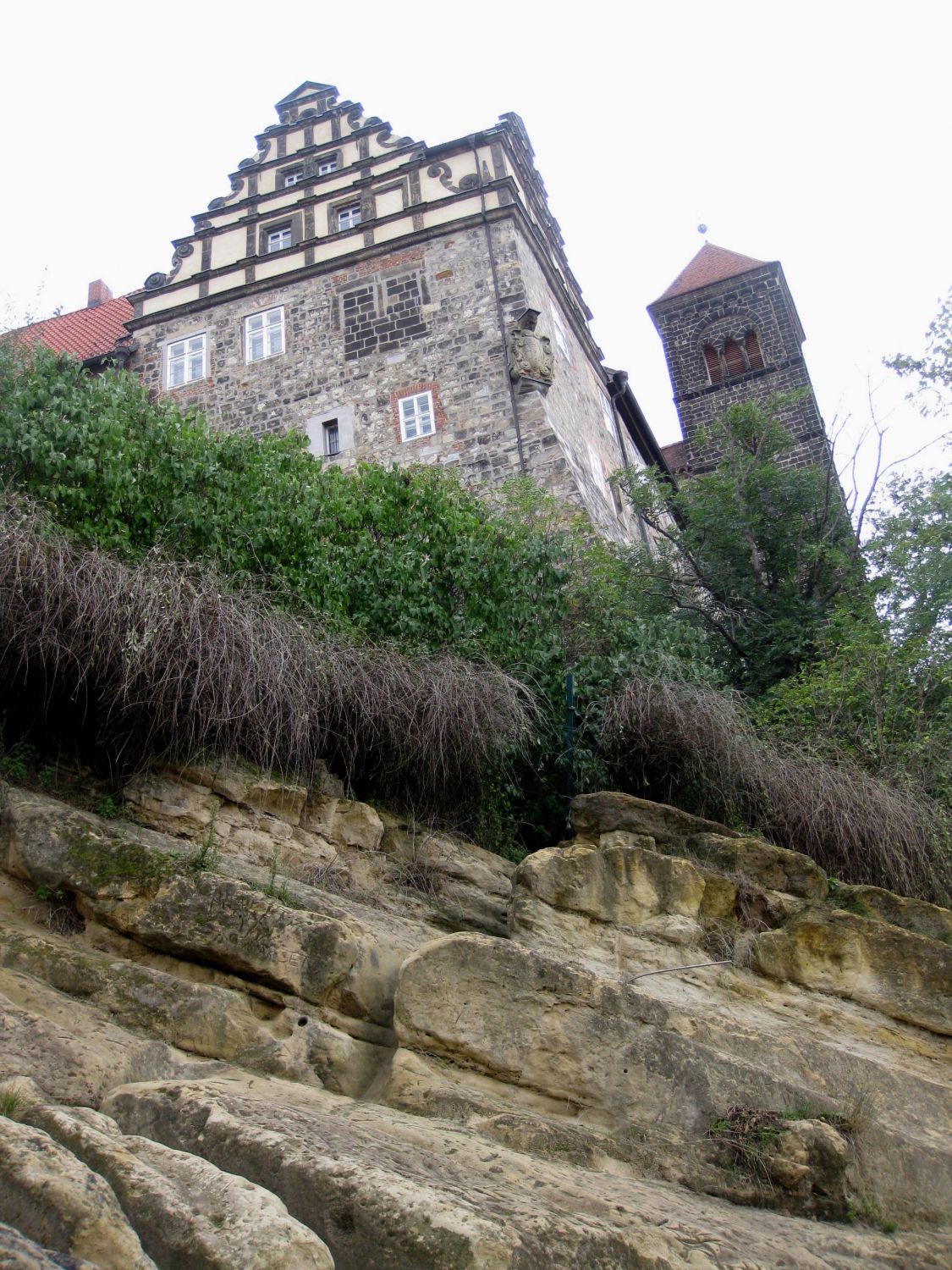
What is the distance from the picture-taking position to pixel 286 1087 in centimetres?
495

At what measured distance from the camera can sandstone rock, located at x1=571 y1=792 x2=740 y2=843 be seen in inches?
317

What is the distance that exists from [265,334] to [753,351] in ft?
50.8

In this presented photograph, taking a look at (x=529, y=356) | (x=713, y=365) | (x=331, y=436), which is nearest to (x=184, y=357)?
(x=331, y=436)

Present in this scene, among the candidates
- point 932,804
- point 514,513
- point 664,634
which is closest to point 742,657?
point 664,634

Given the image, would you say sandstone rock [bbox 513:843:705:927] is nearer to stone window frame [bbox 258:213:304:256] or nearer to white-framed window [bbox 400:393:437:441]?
white-framed window [bbox 400:393:437:441]

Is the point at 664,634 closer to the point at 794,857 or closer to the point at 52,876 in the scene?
the point at 794,857

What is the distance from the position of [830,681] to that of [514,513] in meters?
4.08

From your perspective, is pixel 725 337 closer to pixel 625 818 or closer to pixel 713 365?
pixel 713 365

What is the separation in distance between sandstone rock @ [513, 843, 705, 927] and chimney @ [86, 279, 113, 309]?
23232mm

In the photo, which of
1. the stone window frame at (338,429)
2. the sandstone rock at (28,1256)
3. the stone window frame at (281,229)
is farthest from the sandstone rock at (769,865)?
the stone window frame at (281,229)

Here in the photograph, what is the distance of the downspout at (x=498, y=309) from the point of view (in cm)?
1585

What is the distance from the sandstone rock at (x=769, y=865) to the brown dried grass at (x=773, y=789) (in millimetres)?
810

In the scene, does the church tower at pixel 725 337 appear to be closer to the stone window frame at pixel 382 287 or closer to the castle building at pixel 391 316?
the castle building at pixel 391 316

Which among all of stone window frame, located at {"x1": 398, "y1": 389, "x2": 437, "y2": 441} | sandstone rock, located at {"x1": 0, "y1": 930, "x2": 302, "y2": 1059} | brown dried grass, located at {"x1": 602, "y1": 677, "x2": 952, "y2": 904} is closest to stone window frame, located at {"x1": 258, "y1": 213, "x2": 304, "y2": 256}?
stone window frame, located at {"x1": 398, "y1": 389, "x2": 437, "y2": 441}
